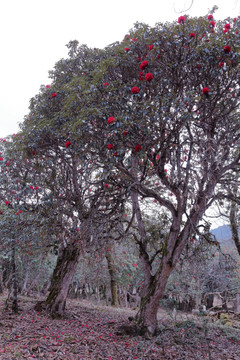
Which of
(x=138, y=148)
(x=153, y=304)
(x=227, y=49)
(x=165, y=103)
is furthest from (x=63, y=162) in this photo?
(x=227, y=49)

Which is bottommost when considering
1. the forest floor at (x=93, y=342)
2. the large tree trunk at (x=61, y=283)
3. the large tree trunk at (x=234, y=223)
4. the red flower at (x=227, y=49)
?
the forest floor at (x=93, y=342)

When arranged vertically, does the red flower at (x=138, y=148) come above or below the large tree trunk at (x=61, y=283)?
above

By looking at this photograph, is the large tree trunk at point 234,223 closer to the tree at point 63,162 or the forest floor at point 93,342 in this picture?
the forest floor at point 93,342


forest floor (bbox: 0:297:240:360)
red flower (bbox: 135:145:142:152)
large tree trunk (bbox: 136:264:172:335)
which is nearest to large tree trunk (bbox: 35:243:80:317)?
forest floor (bbox: 0:297:240:360)

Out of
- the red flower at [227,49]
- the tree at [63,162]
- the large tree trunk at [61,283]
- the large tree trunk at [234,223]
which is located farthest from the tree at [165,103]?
the large tree trunk at [61,283]

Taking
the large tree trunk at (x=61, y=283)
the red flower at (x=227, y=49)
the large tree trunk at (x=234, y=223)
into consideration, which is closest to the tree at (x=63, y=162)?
the large tree trunk at (x=61, y=283)

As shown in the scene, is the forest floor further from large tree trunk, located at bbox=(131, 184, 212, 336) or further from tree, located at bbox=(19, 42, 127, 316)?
tree, located at bbox=(19, 42, 127, 316)

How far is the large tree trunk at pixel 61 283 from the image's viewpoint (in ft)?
25.5

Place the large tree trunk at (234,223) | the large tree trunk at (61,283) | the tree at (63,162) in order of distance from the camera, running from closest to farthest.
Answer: the tree at (63,162), the large tree trunk at (61,283), the large tree trunk at (234,223)

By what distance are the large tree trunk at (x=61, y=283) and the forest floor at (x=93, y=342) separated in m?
0.38

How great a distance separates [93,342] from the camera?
17.7ft

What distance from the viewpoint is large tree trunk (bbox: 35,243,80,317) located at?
7.77 meters

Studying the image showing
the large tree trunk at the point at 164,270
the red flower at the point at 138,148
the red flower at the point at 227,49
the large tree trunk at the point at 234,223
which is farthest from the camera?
the large tree trunk at the point at 234,223

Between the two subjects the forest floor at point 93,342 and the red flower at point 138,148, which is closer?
the forest floor at point 93,342
